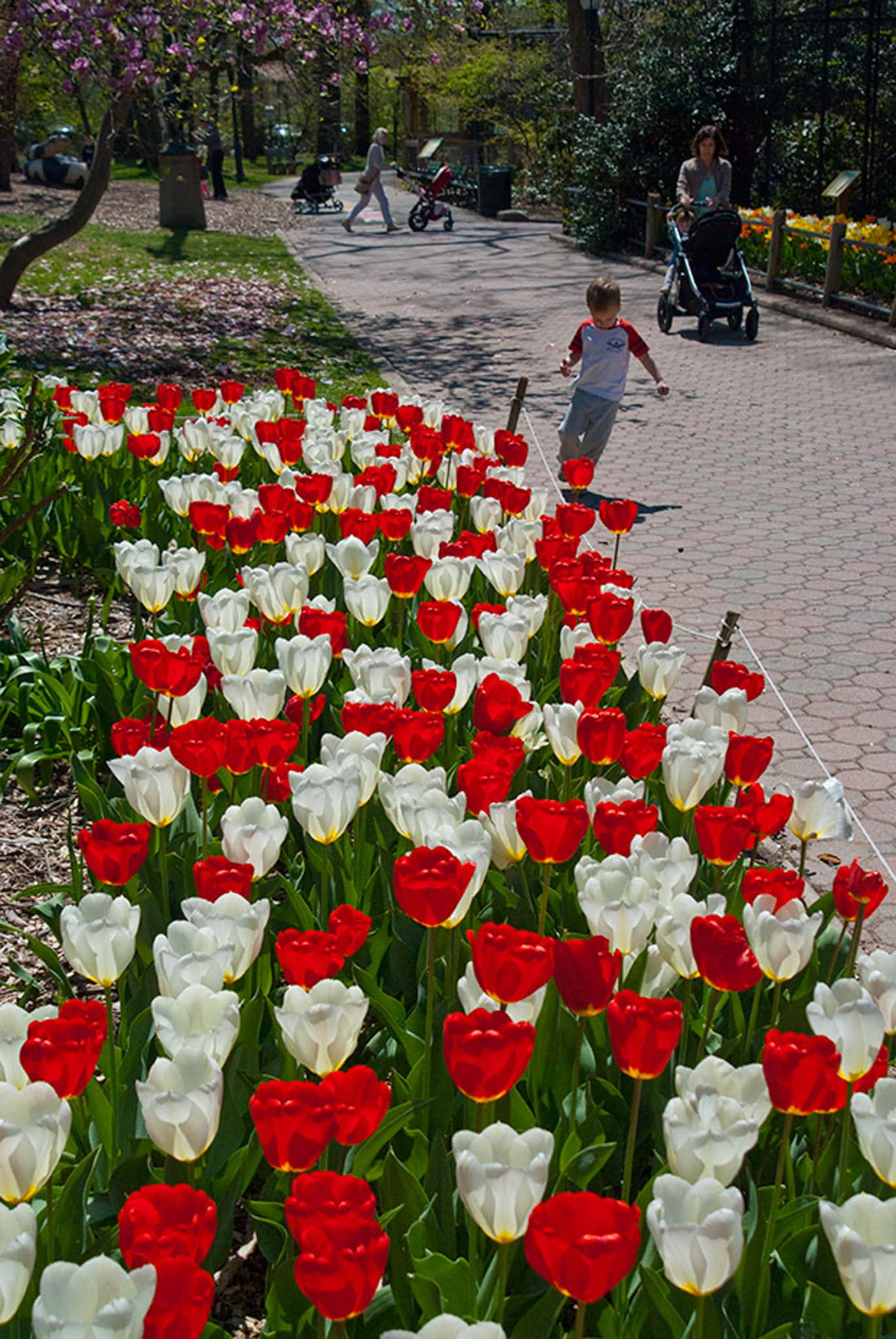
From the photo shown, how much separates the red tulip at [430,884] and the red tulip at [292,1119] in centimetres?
40

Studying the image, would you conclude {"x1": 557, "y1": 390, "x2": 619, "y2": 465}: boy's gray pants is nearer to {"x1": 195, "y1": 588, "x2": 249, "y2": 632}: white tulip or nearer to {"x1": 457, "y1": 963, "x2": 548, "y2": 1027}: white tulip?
{"x1": 195, "y1": 588, "x2": 249, "y2": 632}: white tulip

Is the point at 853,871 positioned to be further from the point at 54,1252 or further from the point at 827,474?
the point at 827,474

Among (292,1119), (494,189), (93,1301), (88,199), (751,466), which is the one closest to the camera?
(93,1301)

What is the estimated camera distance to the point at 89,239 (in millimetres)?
22844

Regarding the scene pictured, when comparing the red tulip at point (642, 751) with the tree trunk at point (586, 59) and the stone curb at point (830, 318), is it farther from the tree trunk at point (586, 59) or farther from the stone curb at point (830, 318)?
the tree trunk at point (586, 59)

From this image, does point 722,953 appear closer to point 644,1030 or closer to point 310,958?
point 644,1030

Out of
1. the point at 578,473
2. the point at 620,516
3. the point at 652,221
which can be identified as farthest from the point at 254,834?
the point at 652,221

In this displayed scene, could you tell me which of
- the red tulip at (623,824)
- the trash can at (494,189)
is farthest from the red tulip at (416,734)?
the trash can at (494,189)

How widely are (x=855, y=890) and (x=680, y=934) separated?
1.09 ft

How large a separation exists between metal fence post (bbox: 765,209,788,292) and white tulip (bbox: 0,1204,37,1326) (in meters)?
16.8

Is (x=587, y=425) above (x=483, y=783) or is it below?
below

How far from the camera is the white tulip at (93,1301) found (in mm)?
1154

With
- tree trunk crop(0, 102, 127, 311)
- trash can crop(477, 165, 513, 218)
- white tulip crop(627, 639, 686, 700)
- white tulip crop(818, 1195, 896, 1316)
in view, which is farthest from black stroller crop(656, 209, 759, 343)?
trash can crop(477, 165, 513, 218)

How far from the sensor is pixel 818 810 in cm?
241
